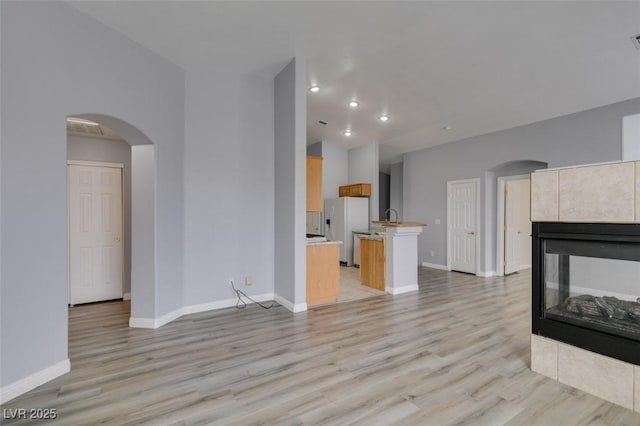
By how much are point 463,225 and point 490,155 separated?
5.33 feet

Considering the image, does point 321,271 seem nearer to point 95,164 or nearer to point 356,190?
point 356,190

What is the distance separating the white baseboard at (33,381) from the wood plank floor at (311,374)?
0.05 metres

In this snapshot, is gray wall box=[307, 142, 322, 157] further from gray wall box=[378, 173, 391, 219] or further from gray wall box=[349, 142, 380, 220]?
gray wall box=[378, 173, 391, 219]

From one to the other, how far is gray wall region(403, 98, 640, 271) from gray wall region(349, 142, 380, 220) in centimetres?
118

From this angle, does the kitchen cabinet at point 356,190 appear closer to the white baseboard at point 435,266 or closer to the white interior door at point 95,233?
the white baseboard at point 435,266

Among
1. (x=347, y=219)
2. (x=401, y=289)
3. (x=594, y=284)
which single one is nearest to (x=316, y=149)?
(x=347, y=219)

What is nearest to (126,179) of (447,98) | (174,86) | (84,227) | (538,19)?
(84,227)

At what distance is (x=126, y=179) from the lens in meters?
4.56

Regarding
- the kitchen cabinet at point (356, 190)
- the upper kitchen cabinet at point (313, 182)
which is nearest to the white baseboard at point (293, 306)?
the upper kitchen cabinet at point (313, 182)

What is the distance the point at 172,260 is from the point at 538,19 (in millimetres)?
4585

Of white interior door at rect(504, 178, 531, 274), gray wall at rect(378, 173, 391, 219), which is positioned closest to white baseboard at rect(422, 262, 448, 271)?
white interior door at rect(504, 178, 531, 274)

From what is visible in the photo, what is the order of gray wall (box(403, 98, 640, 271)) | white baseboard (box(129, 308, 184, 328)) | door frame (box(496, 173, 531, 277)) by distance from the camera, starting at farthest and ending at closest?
door frame (box(496, 173, 531, 277))
gray wall (box(403, 98, 640, 271))
white baseboard (box(129, 308, 184, 328))

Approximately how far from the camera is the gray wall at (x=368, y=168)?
7.39 metres

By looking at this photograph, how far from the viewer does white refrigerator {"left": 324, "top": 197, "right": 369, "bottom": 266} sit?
732cm
